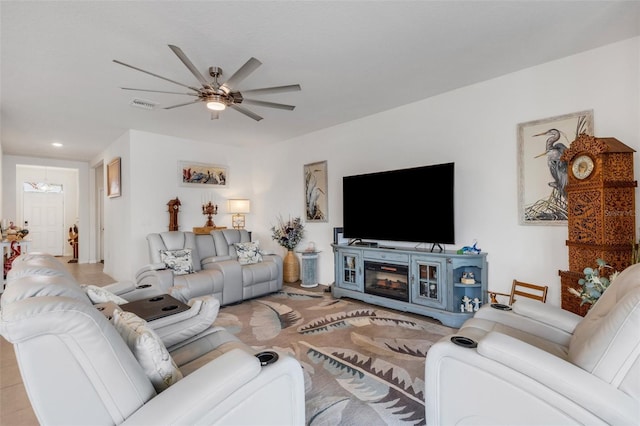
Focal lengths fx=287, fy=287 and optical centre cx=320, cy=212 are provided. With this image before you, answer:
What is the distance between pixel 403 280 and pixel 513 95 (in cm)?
236

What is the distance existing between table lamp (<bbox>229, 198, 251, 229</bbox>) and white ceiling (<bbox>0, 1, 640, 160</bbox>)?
2269mm

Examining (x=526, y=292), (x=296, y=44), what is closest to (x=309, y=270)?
(x=526, y=292)

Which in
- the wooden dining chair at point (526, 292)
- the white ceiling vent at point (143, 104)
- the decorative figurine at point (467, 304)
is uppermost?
the white ceiling vent at point (143, 104)

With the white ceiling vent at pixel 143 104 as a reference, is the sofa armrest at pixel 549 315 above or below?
below

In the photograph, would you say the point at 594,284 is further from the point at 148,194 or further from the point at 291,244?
the point at 148,194

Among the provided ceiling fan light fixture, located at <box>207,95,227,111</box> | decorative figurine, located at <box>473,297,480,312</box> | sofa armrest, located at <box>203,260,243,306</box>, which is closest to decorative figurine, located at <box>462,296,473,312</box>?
decorative figurine, located at <box>473,297,480,312</box>

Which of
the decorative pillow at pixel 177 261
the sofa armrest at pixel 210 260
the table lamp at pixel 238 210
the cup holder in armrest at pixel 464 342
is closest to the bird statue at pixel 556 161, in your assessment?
the cup holder in armrest at pixel 464 342

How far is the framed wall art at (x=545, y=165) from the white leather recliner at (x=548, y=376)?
4.86ft

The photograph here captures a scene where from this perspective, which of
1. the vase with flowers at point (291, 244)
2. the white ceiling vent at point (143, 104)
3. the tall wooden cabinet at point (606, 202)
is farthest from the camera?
the vase with flowers at point (291, 244)

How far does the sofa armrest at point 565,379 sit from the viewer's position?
1025 mm

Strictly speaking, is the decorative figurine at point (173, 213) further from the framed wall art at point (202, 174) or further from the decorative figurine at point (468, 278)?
the decorative figurine at point (468, 278)

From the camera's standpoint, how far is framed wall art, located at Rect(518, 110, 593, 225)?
8.89ft

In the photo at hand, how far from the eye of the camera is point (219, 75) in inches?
107

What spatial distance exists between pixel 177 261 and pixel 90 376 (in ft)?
10.4
